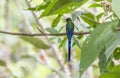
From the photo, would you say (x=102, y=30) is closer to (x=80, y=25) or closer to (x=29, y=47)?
(x=80, y=25)

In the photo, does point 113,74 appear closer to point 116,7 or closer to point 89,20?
point 116,7

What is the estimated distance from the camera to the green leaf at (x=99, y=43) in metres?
0.78

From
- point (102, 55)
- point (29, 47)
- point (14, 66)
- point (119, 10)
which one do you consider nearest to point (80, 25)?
point (102, 55)

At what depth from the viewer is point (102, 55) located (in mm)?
931

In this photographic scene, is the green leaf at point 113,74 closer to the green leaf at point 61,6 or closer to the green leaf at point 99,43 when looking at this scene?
the green leaf at point 99,43

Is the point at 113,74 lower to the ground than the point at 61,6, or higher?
lower

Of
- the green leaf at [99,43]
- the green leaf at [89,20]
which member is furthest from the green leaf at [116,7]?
the green leaf at [89,20]

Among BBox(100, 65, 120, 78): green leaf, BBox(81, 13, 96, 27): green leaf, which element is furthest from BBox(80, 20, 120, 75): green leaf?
BBox(81, 13, 96, 27): green leaf

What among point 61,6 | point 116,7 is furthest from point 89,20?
point 116,7

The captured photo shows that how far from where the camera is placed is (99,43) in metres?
0.80

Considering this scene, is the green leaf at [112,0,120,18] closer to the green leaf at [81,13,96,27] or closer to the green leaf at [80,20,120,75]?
the green leaf at [80,20,120,75]

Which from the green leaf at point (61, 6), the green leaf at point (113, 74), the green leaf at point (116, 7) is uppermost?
the green leaf at point (116, 7)

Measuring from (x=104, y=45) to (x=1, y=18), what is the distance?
89.2 inches

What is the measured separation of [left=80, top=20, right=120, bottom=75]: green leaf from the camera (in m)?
0.78
